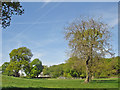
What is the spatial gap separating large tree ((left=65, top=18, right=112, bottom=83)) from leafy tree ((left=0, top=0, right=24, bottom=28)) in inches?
474

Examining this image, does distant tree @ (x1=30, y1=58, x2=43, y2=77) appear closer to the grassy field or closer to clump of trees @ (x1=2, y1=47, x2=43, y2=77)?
clump of trees @ (x1=2, y1=47, x2=43, y2=77)

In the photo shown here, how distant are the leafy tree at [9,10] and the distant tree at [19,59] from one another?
2681 cm

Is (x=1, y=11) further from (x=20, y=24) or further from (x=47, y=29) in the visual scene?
(x=20, y=24)

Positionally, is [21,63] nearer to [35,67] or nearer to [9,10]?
[35,67]

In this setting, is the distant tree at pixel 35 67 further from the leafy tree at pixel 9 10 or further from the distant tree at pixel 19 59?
the leafy tree at pixel 9 10

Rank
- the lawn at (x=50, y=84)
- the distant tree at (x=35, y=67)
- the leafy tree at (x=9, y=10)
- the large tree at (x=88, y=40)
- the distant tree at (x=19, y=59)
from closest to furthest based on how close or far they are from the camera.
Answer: the leafy tree at (x=9, y=10) < the lawn at (x=50, y=84) < the large tree at (x=88, y=40) < the distant tree at (x=19, y=59) < the distant tree at (x=35, y=67)

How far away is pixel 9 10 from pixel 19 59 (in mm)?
29567

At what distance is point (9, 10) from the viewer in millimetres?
7027

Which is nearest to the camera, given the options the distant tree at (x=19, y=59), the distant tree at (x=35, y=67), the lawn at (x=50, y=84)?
the lawn at (x=50, y=84)

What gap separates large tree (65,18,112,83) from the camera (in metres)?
18.1

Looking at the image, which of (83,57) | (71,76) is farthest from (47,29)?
(71,76)

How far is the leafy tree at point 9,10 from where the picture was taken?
6.62 metres

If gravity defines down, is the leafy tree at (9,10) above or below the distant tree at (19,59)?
above

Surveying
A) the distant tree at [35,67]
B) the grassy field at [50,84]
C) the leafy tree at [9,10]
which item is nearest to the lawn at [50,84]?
the grassy field at [50,84]
